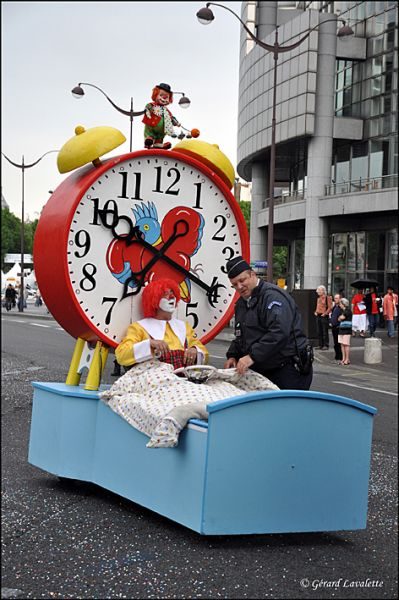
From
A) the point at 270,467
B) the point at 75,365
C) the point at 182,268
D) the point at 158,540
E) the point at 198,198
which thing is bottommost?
the point at 158,540

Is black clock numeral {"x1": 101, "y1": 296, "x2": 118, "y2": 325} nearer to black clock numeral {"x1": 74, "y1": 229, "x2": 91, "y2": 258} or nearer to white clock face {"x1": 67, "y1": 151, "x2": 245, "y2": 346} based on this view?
white clock face {"x1": 67, "y1": 151, "x2": 245, "y2": 346}

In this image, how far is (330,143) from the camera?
1.71 m

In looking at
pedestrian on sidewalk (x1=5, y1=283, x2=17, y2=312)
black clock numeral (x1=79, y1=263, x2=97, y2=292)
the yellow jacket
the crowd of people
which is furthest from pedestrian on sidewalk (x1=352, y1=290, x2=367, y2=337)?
pedestrian on sidewalk (x1=5, y1=283, x2=17, y2=312)

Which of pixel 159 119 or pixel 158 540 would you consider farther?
pixel 158 540

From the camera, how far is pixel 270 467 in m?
1.37

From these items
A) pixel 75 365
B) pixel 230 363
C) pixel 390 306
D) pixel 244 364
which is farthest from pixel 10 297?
pixel 390 306

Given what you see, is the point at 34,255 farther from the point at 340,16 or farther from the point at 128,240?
the point at 340,16

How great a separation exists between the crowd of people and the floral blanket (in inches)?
7.6

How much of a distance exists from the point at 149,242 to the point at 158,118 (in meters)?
0.27

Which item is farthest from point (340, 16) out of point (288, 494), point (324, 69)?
point (288, 494)

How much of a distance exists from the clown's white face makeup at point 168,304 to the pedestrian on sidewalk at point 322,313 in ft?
1.00

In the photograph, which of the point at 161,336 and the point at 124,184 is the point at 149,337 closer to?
the point at 161,336

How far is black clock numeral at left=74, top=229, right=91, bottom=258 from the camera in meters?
1.60

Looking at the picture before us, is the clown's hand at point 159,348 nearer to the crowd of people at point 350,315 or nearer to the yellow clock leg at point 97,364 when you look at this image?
the yellow clock leg at point 97,364
